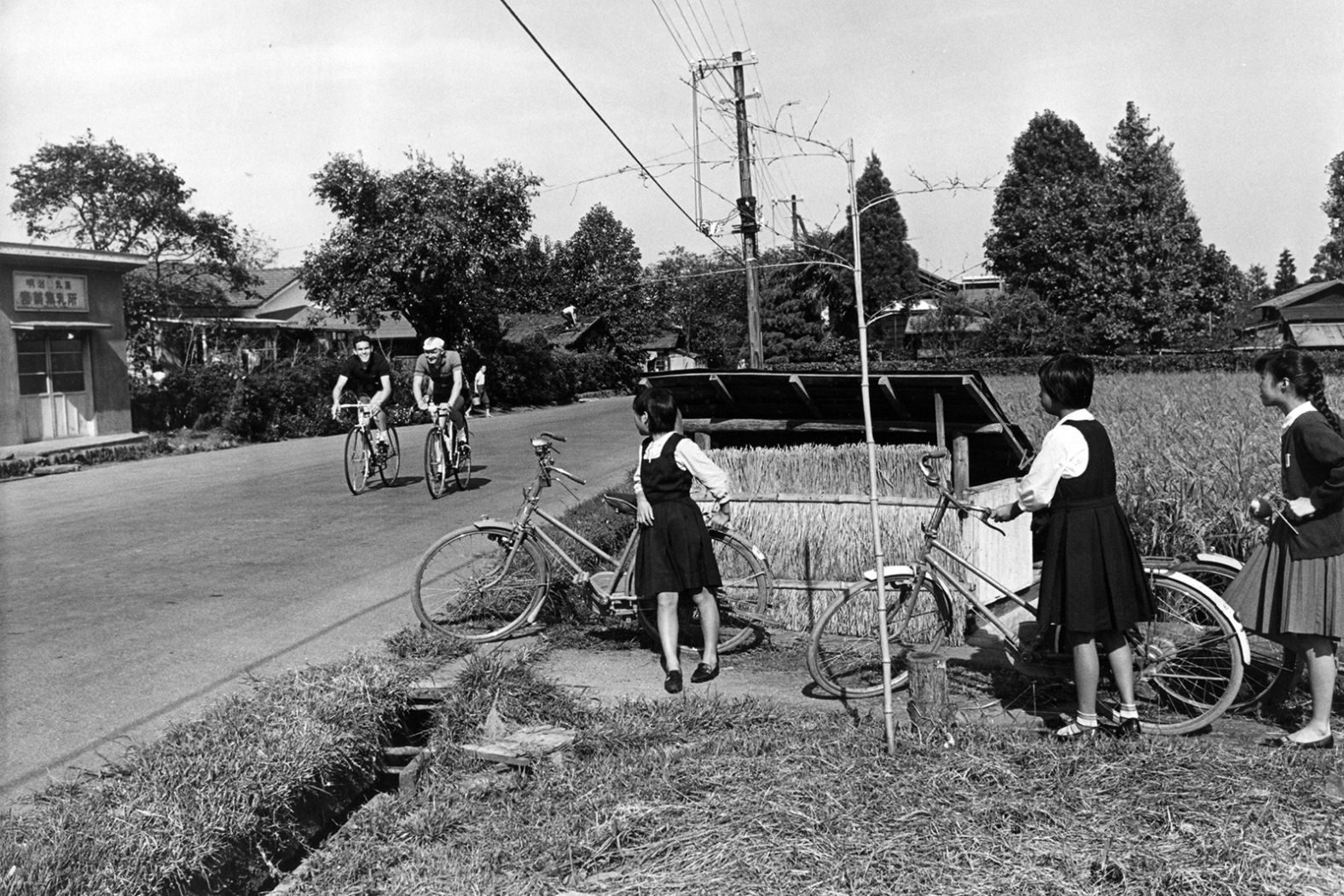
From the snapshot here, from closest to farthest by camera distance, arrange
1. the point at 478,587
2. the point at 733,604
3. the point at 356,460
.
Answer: the point at 733,604 → the point at 478,587 → the point at 356,460

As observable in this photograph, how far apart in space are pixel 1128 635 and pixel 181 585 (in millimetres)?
6690

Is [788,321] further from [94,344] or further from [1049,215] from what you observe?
[94,344]

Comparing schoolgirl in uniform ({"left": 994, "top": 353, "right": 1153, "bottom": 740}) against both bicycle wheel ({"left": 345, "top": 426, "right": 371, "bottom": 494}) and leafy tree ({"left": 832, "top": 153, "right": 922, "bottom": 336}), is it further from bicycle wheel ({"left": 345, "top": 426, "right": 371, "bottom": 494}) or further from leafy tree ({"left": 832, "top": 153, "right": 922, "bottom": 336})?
leafy tree ({"left": 832, "top": 153, "right": 922, "bottom": 336})

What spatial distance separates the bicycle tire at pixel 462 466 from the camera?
1256 cm

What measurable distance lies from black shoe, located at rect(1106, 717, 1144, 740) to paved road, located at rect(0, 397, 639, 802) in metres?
4.33

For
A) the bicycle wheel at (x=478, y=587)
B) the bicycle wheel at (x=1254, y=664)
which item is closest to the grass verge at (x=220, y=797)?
the bicycle wheel at (x=478, y=587)

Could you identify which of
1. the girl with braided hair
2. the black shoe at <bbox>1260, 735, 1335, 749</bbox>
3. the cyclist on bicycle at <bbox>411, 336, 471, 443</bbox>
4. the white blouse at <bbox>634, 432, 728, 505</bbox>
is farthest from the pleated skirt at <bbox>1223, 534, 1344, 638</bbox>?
the cyclist on bicycle at <bbox>411, 336, 471, 443</bbox>

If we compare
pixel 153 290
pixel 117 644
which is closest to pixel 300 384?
pixel 153 290

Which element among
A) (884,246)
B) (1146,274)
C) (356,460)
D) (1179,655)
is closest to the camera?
(1179,655)

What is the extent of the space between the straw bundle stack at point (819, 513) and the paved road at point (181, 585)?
254 centimetres

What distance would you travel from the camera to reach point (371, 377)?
1244cm

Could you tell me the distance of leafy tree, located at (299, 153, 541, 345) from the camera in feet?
104

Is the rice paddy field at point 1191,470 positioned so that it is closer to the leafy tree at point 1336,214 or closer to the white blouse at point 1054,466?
the white blouse at point 1054,466

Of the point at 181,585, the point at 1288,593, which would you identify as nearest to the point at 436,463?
the point at 181,585
